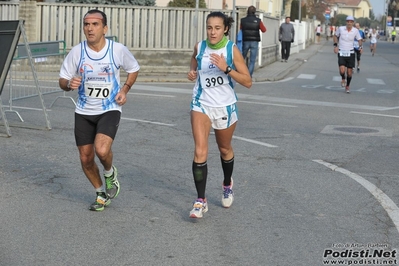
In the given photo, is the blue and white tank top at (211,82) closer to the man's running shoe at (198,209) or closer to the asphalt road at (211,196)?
the man's running shoe at (198,209)

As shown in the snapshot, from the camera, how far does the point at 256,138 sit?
12.2m

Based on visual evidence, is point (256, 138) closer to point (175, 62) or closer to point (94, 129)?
point (94, 129)

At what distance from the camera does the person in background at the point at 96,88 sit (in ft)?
24.2

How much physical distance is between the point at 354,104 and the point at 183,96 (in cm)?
364

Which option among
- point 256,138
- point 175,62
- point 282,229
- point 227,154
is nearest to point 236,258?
point 282,229

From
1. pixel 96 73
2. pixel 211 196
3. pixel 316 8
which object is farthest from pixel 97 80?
pixel 316 8

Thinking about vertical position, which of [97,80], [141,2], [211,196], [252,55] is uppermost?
[141,2]

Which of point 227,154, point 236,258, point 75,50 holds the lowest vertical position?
point 236,258

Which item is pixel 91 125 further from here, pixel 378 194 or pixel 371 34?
pixel 371 34

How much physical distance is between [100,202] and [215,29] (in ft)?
6.04

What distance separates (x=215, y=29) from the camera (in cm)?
714

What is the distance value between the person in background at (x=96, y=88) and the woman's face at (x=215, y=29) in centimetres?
82

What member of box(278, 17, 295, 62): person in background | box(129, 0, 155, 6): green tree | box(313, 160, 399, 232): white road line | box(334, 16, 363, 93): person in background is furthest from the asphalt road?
box(278, 17, 295, 62): person in background

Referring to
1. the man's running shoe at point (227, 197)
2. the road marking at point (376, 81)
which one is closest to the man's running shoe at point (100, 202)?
the man's running shoe at point (227, 197)
